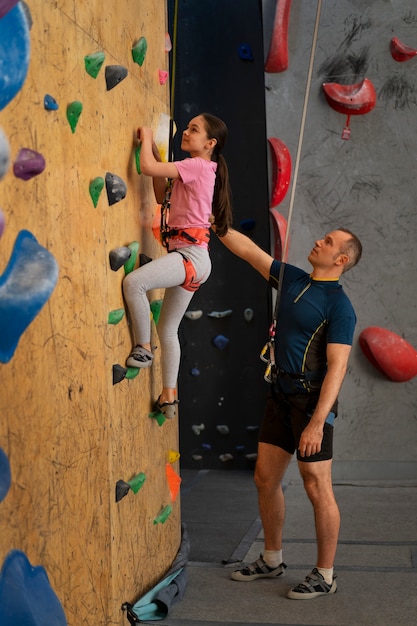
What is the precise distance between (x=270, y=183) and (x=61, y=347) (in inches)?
120

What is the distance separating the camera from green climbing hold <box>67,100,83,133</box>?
2.31 m

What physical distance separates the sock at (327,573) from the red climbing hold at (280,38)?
306 centimetres

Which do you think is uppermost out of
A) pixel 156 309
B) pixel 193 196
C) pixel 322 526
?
pixel 193 196

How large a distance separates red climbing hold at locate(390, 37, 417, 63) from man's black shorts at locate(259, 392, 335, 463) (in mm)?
2628

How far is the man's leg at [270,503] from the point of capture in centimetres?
333

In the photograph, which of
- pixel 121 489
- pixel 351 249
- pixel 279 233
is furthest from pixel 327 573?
pixel 279 233

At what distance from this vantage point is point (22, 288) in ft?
6.69

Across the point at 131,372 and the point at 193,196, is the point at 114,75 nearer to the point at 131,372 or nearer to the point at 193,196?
the point at 193,196

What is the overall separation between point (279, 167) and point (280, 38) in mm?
752

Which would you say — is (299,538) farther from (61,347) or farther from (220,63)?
(220,63)

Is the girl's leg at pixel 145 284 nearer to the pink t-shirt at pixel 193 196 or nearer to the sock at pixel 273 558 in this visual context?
the pink t-shirt at pixel 193 196

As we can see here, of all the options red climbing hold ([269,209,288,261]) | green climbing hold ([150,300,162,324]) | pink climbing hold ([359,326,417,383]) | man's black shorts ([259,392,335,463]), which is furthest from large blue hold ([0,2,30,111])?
pink climbing hold ([359,326,417,383])

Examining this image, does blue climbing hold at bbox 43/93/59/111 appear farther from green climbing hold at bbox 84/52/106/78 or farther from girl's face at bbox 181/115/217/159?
girl's face at bbox 181/115/217/159

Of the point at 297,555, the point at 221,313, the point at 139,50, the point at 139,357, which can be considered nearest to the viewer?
the point at 139,357
